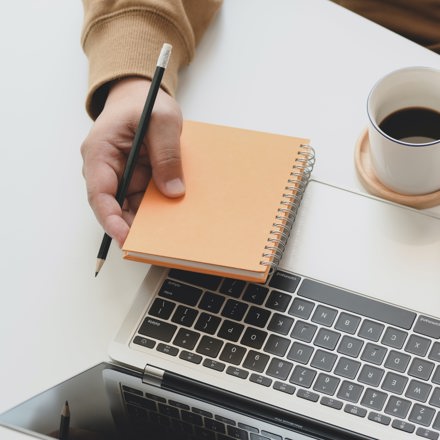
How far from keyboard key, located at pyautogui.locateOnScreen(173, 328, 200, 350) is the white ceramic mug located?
0.85ft

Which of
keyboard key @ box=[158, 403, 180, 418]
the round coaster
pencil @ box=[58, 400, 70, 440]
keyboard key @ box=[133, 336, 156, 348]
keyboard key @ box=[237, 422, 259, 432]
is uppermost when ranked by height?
the round coaster

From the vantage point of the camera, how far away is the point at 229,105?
36.0 inches

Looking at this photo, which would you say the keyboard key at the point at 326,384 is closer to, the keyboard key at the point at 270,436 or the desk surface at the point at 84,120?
the keyboard key at the point at 270,436

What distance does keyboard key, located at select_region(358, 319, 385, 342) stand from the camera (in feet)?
2.44

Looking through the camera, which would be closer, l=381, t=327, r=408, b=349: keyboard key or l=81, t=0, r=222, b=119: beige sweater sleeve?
l=381, t=327, r=408, b=349: keyboard key

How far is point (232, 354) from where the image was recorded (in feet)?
2.47

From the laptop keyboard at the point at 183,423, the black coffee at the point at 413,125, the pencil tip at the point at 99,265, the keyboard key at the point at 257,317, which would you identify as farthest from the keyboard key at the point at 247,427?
the black coffee at the point at 413,125

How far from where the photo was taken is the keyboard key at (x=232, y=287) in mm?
783

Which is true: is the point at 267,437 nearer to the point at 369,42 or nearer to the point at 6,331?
the point at 6,331

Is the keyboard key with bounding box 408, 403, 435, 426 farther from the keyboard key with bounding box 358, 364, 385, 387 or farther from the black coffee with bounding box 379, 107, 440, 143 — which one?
the black coffee with bounding box 379, 107, 440, 143

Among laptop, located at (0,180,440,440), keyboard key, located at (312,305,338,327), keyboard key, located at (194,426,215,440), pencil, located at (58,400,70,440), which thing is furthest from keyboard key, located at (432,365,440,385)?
pencil, located at (58,400,70,440)

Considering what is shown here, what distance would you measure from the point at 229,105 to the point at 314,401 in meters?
0.37

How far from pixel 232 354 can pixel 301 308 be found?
0.08m

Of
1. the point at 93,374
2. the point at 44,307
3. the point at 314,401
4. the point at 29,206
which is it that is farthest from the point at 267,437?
the point at 29,206
